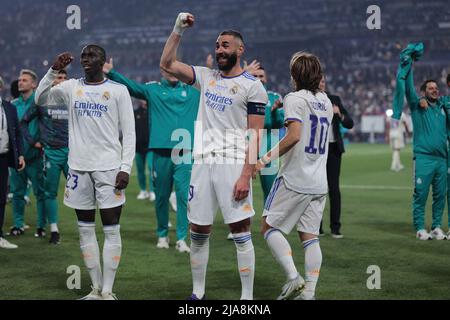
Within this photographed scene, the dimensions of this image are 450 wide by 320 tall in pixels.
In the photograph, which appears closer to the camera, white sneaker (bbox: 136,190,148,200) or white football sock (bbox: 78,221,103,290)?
white football sock (bbox: 78,221,103,290)

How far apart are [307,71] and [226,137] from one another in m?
0.97

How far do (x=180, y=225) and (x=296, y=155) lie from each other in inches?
136

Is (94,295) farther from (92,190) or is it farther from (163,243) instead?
(163,243)

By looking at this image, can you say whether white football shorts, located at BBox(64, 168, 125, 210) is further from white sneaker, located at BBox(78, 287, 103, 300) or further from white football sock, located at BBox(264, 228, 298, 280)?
white football sock, located at BBox(264, 228, 298, 280)

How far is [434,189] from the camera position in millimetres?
10672

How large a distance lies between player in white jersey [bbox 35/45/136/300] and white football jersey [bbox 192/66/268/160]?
796 millimetres

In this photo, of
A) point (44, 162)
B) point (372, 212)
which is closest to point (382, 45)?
point (372, 212)

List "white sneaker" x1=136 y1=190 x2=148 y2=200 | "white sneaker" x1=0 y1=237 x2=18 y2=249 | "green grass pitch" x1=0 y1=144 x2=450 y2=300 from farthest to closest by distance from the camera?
"white sneaker" x1=136 y1=190 x2=148 y2=200 → "white sneaker" x1=0 y1=237 x2=18 y2=249 → "green grass pitch" x1=0 y1=144 x2=450 y2=300

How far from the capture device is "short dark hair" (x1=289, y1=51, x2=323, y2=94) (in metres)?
6.36

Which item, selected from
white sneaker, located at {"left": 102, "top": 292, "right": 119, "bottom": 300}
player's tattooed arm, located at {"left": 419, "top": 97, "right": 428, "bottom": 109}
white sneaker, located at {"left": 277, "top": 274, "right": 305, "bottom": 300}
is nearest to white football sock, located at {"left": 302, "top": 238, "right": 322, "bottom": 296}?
white sneaker, located at {"left": 277, "top": 274, "right": 305, "bottom": 300}

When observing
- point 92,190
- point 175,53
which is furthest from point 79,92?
point 175,53

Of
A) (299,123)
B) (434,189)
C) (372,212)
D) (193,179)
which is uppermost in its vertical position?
(299,123)
